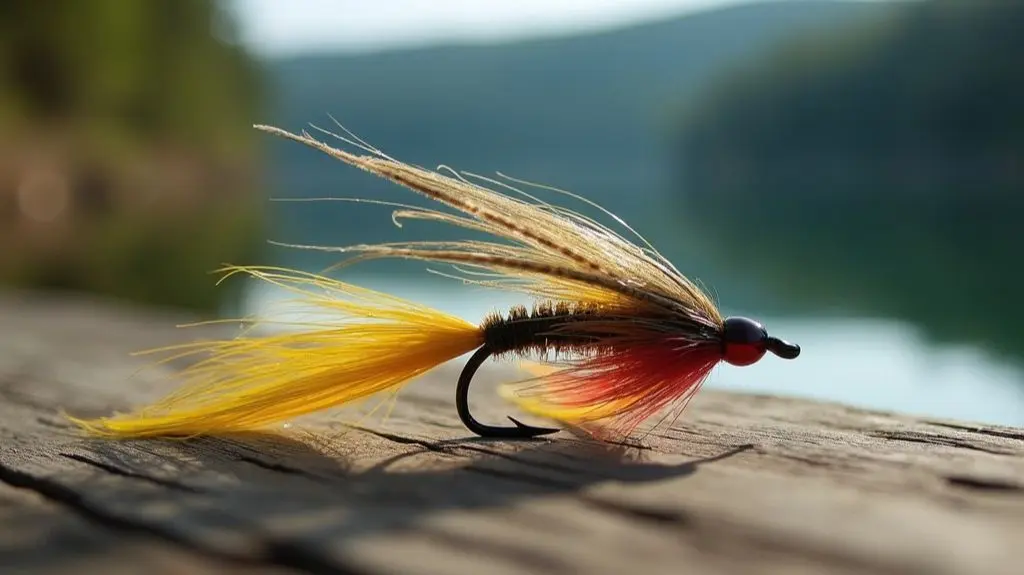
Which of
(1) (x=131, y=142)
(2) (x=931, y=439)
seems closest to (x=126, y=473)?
(2) (x=931, y=439)

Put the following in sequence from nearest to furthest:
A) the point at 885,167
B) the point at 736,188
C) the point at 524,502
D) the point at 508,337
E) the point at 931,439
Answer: the point at 524,502 → the point at 931,439 → the point at 508,337 → the point at 885,167 → the point at 736,188

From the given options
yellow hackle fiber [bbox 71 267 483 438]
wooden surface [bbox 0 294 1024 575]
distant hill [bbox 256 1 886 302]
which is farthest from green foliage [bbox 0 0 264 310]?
distant hill [bbox 256 1 886 302]

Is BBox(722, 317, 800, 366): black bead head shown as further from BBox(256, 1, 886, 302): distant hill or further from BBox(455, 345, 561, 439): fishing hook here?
BBox(256, 1, 886, 302): distant hill

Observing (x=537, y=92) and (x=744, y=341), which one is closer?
(x=744, y=341)

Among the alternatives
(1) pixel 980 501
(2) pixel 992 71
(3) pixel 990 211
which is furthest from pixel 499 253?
(2) pixel 992 71

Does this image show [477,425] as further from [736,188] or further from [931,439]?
[736,188]

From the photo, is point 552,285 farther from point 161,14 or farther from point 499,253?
point 161,14
